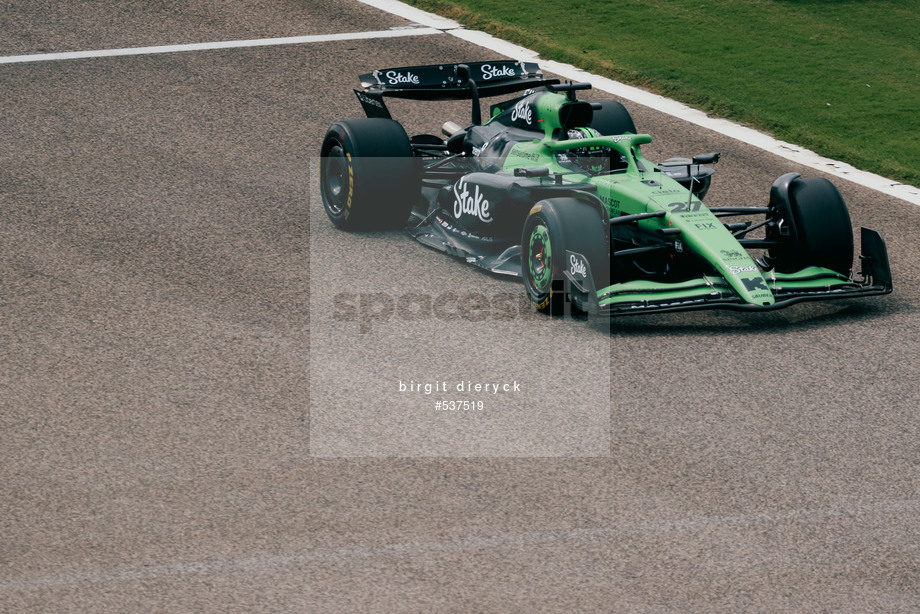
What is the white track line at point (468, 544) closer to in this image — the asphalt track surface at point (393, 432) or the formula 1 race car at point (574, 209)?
the asphalt track surface at point (393, 432)

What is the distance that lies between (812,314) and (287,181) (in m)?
5.12

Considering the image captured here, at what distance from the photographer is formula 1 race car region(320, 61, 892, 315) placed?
8.24 metres

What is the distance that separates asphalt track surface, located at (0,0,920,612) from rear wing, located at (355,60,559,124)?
116 cm

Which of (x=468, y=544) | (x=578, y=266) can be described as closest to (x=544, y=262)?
(x=578, y=266)

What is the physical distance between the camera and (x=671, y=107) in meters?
14.0

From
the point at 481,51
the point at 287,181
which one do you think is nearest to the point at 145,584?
the point at 287,181

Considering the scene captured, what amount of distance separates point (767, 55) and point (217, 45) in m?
6.70

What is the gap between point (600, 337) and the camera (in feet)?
27.1

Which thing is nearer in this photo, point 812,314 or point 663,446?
point 663,446

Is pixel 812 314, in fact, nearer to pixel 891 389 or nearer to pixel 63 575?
pixel 891 389

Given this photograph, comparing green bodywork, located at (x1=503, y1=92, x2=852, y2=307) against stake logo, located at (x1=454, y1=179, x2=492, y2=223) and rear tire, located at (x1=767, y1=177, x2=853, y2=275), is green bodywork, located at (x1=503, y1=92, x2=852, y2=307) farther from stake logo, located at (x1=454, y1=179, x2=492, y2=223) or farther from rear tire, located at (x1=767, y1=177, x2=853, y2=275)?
stake logo, located at (x1=454, y1=179, x2=492, y2=223)

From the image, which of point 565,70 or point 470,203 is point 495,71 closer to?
point 470,203

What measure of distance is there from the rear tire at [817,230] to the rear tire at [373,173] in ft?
9.67

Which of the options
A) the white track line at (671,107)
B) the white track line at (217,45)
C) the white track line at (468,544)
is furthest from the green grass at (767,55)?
the white track line at (468,544)
